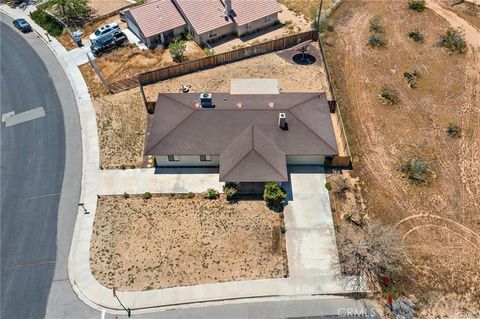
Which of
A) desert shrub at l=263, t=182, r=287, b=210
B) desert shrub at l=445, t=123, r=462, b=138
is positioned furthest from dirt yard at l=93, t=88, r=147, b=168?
desert shrub at l=445, t=123, r=462, b=138

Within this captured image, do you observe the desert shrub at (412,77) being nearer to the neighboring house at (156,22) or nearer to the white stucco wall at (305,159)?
the white stucco wall at (305,159)

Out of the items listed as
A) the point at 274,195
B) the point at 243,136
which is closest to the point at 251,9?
the point at 243,136

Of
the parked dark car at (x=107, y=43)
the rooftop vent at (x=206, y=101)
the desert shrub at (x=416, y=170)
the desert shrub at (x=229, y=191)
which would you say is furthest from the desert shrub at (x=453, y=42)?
the parked dark car at (x=107, y=43)

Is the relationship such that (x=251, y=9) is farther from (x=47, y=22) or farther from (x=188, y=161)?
(x=47, y=22)

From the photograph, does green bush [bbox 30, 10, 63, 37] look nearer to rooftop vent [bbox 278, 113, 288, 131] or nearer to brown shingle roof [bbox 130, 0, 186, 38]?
brown shingle roof [bbox 130, 0, 186, 38]

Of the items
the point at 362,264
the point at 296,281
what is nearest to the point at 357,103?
the point at 362,264

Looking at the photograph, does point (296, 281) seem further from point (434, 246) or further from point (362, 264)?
point (434, 246)
